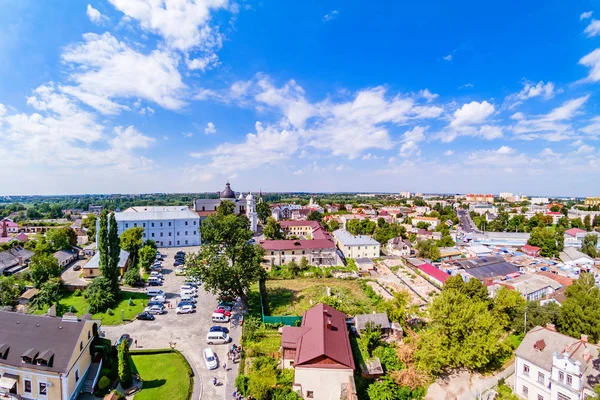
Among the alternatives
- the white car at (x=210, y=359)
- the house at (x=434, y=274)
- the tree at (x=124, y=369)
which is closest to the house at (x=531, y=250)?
the house at (x=434, y=274)

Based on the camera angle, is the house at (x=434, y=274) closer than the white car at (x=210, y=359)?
No

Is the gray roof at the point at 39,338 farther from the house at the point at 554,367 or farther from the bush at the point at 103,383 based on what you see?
the house at the point at 554,367

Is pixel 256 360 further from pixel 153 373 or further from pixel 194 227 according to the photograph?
pixel 194 227

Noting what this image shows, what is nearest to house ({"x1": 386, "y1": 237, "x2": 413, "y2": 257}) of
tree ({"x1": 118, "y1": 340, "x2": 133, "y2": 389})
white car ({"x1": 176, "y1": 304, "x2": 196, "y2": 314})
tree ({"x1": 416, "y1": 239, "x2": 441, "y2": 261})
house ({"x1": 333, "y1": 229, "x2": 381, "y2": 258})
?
tree ({"x1": 416, "y1": 239, "x2": 441, "y2": 261})

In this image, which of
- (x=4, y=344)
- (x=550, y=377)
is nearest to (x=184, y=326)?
(x=4, y=344)

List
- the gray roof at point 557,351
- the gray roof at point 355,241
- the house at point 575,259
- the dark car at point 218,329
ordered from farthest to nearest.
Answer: the gray roof at point 355,241 → the house at point 575,259 → the dark car at point 218,329 → the gray roof at point 557,351

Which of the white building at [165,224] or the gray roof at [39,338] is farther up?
the white building at [165,224]

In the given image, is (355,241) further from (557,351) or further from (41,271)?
(41,271)
